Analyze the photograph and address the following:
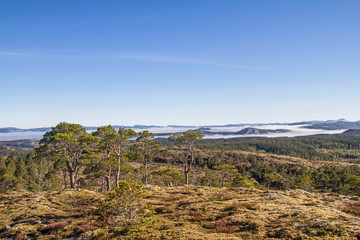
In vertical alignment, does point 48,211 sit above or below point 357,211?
below

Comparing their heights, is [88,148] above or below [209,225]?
above

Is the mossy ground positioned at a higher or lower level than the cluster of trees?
lower

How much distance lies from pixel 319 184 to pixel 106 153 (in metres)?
138

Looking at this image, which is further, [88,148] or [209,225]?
[88,148]

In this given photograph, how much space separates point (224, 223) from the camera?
60.5ft

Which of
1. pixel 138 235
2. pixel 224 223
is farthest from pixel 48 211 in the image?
pixel 224 223

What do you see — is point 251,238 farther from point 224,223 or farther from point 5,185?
point 5,185

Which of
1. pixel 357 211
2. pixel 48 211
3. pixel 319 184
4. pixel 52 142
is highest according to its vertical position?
pixel 52 142

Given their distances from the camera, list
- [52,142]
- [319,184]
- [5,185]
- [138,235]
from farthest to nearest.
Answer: [319,184]
[5,185]
[52,142]
[138,235]

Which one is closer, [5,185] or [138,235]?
[138,235]

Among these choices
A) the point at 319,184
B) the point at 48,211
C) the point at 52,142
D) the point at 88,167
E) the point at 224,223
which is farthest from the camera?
the point at 319,184

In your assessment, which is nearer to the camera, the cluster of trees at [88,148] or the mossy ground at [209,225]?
the mossy ground at [209,225]

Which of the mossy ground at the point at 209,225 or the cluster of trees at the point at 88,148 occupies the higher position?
the cluster of trees at the point at 88,148

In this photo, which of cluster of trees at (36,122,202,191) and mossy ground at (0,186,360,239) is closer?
mossy ground at (0,186,360,239)
